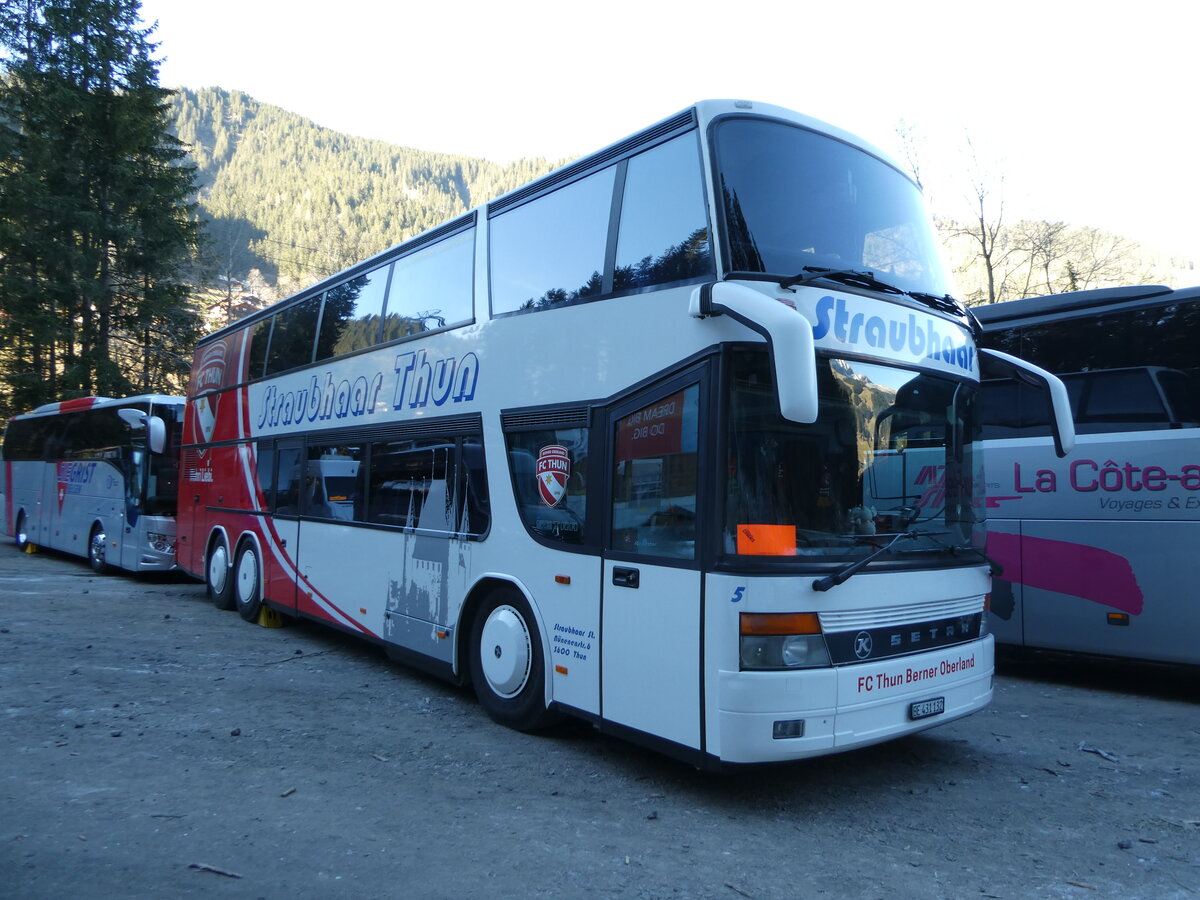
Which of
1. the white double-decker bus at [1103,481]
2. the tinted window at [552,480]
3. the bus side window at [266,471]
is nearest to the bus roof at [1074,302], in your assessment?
the white double-decker bus at [1103,481]

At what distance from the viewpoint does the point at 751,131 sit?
17.5 feet

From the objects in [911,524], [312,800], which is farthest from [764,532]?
[312,800]

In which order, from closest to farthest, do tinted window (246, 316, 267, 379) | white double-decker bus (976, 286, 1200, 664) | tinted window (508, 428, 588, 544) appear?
tinted window (508, 428, 588, 544) < white double-decker bus (976, 286, 1200, 664) < tinted window (246, 316, 267, 379)

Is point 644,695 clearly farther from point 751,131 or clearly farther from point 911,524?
point 751,131

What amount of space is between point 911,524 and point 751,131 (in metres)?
2.48

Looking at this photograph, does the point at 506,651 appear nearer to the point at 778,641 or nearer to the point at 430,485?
the point at 430,485

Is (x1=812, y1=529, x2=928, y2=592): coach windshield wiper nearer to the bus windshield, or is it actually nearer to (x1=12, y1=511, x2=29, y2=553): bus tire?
the bus windshield

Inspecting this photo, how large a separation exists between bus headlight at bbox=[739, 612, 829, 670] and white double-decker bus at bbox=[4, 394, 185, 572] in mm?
13379

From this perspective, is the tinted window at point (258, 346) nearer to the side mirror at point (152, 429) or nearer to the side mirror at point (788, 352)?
the side mirror at point (152, 429)

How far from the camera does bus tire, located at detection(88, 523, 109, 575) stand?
17173mm

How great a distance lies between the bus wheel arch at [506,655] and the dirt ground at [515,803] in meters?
0.22

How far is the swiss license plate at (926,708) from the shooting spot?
5.18m

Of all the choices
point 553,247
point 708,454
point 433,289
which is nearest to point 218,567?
point 433,289

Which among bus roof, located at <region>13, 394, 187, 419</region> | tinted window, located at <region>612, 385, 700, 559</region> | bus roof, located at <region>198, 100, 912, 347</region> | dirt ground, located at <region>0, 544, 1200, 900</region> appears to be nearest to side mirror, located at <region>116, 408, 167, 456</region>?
bus roof, located at <region>13, 394, 187, 419</region>
